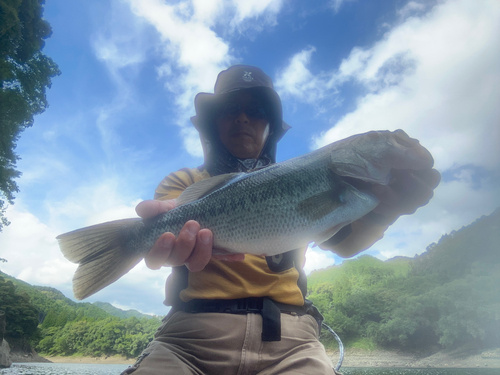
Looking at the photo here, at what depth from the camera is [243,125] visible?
13.1 ft

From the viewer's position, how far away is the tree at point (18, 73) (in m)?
16.4

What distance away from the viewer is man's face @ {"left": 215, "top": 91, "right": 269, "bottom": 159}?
13.2 ft

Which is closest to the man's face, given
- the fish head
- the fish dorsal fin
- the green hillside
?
the fish dorsal fin

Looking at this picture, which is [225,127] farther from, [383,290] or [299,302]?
[383,290]

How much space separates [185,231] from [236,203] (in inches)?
18.1

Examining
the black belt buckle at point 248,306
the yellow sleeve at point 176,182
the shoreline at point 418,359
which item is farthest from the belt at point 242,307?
the shoreline at point 418,359

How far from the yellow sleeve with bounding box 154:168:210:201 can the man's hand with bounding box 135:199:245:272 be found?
946 mm

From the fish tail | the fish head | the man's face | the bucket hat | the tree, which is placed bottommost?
the fish tail

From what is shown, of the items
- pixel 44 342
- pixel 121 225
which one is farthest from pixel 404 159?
pixel 44 342

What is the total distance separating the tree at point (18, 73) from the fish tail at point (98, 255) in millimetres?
18624

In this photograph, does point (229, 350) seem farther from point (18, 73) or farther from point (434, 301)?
point (434, 301)

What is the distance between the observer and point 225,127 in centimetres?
413

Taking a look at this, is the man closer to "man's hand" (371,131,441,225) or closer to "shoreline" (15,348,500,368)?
"man's hand" (371,131,441,225)

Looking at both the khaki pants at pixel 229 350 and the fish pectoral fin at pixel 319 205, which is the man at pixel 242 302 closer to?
the khaki pants at pixel 229 350
